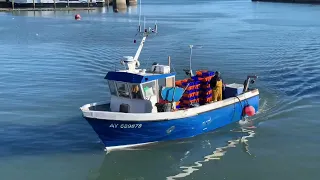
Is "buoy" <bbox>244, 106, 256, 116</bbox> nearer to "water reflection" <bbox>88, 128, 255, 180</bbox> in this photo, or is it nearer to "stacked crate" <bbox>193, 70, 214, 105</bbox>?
"water reflection" <bbox>88, 128, 255, 180</bbox>

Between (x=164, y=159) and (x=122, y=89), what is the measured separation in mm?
3181

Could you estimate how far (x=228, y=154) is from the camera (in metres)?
17.2

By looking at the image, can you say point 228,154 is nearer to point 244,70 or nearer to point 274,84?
point 274,84

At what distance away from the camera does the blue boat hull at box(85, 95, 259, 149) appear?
53.3ft

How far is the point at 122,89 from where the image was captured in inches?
671

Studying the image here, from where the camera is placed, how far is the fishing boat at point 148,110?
16233 millimetres

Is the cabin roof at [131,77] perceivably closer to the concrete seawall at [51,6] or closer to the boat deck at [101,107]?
the boat deck at [101,107]

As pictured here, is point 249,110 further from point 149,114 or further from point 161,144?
point 149,114

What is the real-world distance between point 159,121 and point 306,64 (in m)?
20.5

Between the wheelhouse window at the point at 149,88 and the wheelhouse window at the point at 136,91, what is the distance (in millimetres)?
194

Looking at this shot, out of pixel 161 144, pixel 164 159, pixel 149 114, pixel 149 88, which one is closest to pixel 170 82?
pixel 149 88

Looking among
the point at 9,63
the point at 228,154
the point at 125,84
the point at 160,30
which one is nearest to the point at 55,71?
the point at 9,63

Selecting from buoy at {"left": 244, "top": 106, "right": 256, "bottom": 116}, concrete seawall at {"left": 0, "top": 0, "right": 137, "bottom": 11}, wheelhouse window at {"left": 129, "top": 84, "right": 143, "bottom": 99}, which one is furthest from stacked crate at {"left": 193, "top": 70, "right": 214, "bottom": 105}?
concrete seawall at {"left": 0, "top": 0, "right": 137, "bottom": 11}

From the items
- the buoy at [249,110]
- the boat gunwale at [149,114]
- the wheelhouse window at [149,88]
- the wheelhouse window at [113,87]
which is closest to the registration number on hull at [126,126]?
the boat gunwale at [149,114]
